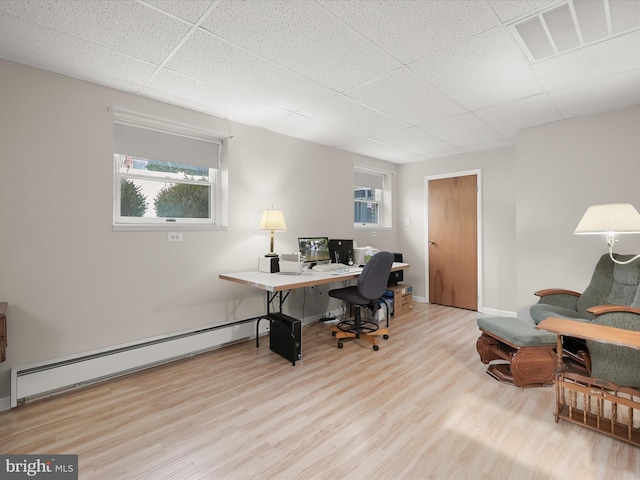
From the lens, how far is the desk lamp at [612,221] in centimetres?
200

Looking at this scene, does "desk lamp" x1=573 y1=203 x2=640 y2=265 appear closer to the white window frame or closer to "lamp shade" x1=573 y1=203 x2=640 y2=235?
"lamp shade" x1=573 y1=203 x2=640 y2=235

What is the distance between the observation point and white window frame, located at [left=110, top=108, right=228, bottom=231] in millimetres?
2764

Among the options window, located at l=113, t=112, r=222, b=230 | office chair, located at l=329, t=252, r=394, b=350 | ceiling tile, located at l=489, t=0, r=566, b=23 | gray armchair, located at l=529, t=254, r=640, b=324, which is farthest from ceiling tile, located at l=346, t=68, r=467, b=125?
gray armchair, located at l=529, t=254, r=640, b=324

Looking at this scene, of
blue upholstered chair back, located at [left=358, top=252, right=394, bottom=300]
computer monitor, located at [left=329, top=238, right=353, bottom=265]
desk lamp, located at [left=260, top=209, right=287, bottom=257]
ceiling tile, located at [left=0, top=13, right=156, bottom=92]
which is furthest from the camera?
computer monitor, located at [left=329, top=238, right=353, bottom=265]

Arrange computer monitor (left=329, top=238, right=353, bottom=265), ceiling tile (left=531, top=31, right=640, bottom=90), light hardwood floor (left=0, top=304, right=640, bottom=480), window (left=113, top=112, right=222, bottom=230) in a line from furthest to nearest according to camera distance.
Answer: computer monitor (left=329, top=238, right=353, bottom=265) < window (left=113, top=112, right=222, bottom=230) < ceiling tile (left=531, top=31, right=640, bottom=90) < light hardwood floor (left=0, top=304, right=640, bottom=480)

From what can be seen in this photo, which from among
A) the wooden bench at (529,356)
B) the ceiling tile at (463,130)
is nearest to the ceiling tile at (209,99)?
the ceiling tile at (463,130)

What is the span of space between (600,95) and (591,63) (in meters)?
0.77

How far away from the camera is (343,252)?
13.6ft

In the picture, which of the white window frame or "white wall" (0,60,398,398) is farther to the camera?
the white window frame

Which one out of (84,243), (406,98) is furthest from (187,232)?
(406,98)

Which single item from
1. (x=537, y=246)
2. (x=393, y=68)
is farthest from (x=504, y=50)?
(x=537, y=246)

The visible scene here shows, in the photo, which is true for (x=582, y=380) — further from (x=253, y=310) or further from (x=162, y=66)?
(x=162, y=66)

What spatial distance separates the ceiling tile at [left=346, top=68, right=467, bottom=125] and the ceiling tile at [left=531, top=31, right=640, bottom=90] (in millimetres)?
753

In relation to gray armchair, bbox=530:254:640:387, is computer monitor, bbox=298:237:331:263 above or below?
above
